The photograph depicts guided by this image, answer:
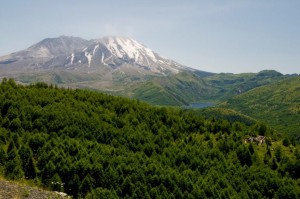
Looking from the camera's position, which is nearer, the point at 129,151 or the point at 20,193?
the point at 20,193

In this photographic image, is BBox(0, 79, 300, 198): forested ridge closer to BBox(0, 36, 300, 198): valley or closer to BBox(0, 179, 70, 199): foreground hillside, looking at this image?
BBox(0, 36, 300, 198): valley

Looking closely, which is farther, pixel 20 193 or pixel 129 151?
pixel 129 151

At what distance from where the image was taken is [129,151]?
79312mm

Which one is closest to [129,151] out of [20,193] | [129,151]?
[129,151]

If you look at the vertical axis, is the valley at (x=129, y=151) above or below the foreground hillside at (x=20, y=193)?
below

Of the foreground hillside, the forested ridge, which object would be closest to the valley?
the forested ridge

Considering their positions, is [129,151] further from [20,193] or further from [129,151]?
[20,193]

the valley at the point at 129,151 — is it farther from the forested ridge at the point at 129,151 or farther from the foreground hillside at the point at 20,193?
the foreground hillside at the point at 20,193

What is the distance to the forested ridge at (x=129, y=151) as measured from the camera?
57625mm

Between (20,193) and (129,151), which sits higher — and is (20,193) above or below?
above

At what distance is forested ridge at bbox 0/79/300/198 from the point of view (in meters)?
57.6

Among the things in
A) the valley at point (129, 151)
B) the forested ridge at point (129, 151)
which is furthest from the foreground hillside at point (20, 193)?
the valley at point (129, 151)

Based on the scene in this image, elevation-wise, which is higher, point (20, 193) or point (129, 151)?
point (20, 193)

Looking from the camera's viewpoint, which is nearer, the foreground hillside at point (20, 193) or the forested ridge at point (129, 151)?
the foreground hillside at point (20, 193)
